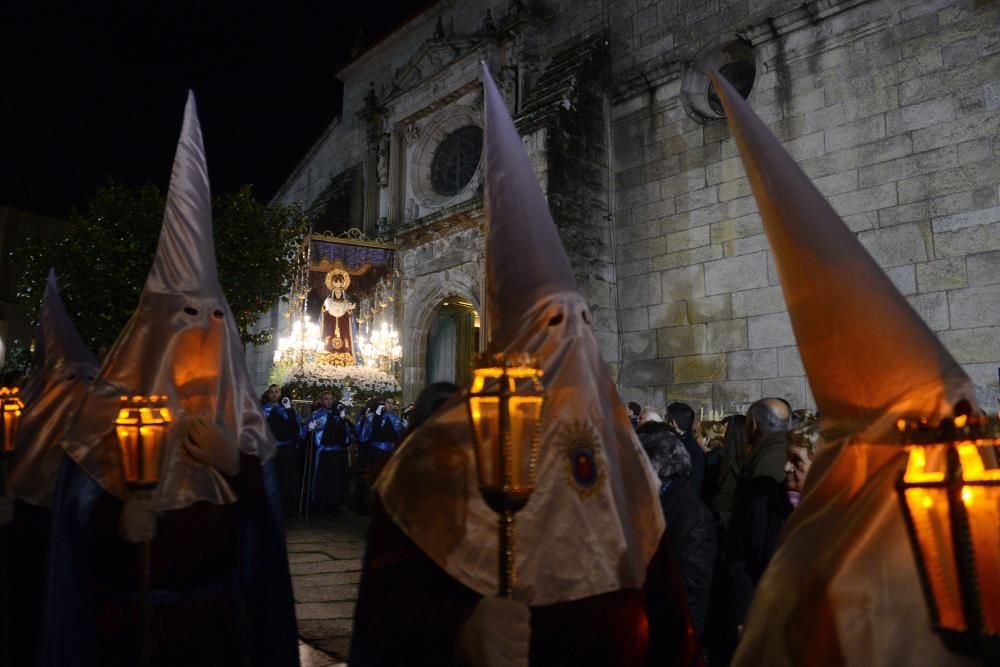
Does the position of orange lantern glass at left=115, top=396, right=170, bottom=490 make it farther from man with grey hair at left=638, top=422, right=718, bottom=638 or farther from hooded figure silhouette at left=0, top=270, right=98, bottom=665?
man with grey hair at left=638, top=422, right=718, bottom=638

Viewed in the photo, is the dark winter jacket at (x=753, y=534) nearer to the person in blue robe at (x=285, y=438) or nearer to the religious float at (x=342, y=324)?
the person in blue robe at (x=285, y=438)

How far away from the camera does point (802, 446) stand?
9.32ft

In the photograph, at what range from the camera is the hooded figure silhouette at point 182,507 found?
2895mm

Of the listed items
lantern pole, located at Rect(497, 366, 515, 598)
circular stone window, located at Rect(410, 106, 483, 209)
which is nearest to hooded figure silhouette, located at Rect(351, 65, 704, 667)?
lantern pole, located at Rect(497, 366, 515, 598)

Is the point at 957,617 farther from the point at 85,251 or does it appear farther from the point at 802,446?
the point at 85,251

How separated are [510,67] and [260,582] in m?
12.4

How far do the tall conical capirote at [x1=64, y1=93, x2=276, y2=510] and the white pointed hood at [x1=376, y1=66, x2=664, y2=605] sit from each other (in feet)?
5.08

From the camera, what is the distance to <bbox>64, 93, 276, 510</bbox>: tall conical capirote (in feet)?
9.94

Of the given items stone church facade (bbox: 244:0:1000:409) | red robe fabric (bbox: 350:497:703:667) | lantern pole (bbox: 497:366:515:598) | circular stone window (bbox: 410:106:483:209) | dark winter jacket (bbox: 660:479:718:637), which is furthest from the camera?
circular stone window (bbox: 410:106:483:209)

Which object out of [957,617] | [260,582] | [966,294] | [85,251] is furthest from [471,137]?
[957,617]

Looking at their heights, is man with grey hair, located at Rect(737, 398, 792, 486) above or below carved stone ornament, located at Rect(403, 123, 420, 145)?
below

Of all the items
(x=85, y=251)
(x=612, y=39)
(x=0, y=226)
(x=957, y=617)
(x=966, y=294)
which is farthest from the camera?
(x=0, y=226)

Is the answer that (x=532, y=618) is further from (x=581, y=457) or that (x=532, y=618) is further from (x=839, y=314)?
(x=839, y=314)

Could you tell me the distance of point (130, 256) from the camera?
13.5m
